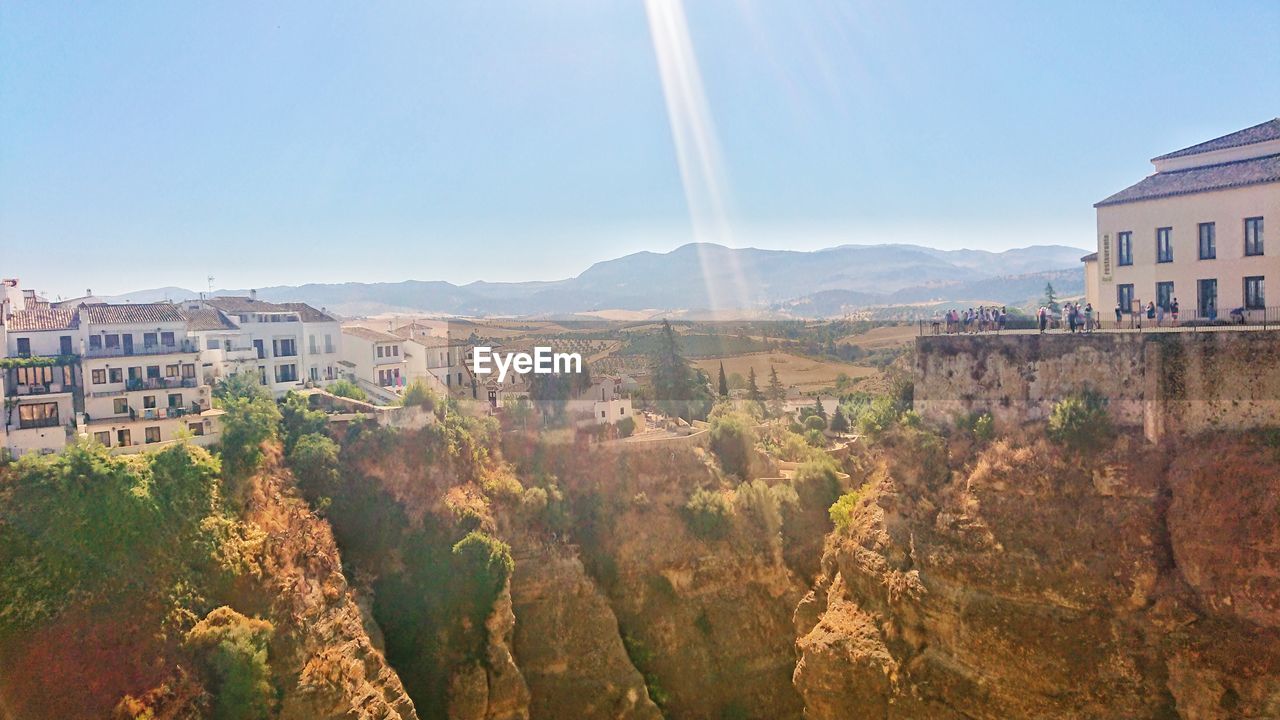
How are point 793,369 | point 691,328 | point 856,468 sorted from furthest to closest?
point 691,328, point 793,369, point 856,468

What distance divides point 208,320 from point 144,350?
24.5ft

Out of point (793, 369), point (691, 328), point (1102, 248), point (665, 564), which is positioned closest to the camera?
point (1102, 248)

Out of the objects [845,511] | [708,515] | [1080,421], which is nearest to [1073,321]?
[1080,421]

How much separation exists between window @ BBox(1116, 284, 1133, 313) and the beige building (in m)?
0.04

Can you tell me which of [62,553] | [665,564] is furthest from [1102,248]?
[62,553]

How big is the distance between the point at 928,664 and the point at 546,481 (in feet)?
63.0

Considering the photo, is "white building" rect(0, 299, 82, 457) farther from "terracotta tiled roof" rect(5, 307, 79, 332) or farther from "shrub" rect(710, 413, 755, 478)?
"shrub" rect(710, 413, 755, 478)

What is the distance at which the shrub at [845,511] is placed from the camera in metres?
30.7

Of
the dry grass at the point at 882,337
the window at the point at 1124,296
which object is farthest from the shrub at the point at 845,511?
the dry grass at the point at 882,337

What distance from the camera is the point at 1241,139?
27594 millimetres

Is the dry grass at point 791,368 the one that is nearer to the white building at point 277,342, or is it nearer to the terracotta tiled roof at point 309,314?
the terracotta tiled roof at point 309,314

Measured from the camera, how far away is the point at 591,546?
36844 mm

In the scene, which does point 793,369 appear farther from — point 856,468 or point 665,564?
point 665,564

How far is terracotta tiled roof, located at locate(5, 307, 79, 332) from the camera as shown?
111 feet
